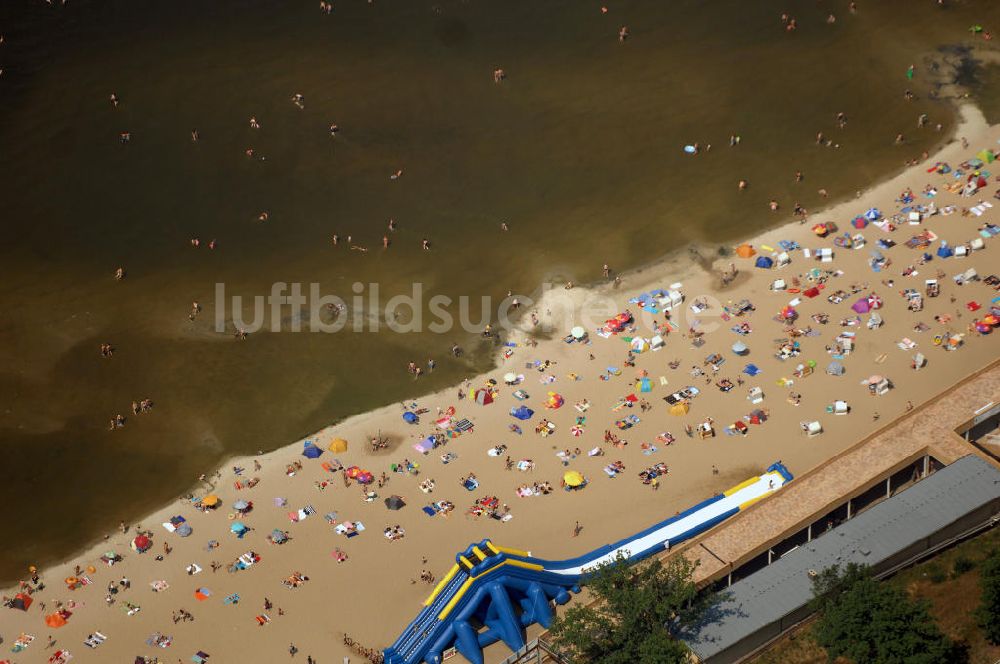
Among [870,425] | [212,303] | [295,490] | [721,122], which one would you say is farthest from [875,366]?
[212,303]

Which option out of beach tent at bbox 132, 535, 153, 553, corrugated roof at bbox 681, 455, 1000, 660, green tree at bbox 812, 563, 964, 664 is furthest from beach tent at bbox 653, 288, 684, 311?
beach tent at bbox 132, 535, 153, 553

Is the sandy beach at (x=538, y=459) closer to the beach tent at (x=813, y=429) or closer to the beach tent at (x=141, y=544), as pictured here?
the beach tent at (x=813, y=429)

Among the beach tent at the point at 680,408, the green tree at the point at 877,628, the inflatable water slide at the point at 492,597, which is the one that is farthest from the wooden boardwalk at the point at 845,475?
the beach tent at the point at 680,408

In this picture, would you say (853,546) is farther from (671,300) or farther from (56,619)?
(56,619)

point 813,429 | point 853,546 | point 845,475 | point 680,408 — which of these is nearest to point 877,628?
point 853,546

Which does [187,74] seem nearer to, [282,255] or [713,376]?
[282,255]

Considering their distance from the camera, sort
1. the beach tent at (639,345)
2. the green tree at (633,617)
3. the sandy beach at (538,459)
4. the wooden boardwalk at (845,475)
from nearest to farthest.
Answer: the green tree at (633,617) < the wooden boardwalk at (845,475) < the sandy beach at (538,459) < the beach tent at (639,345)
